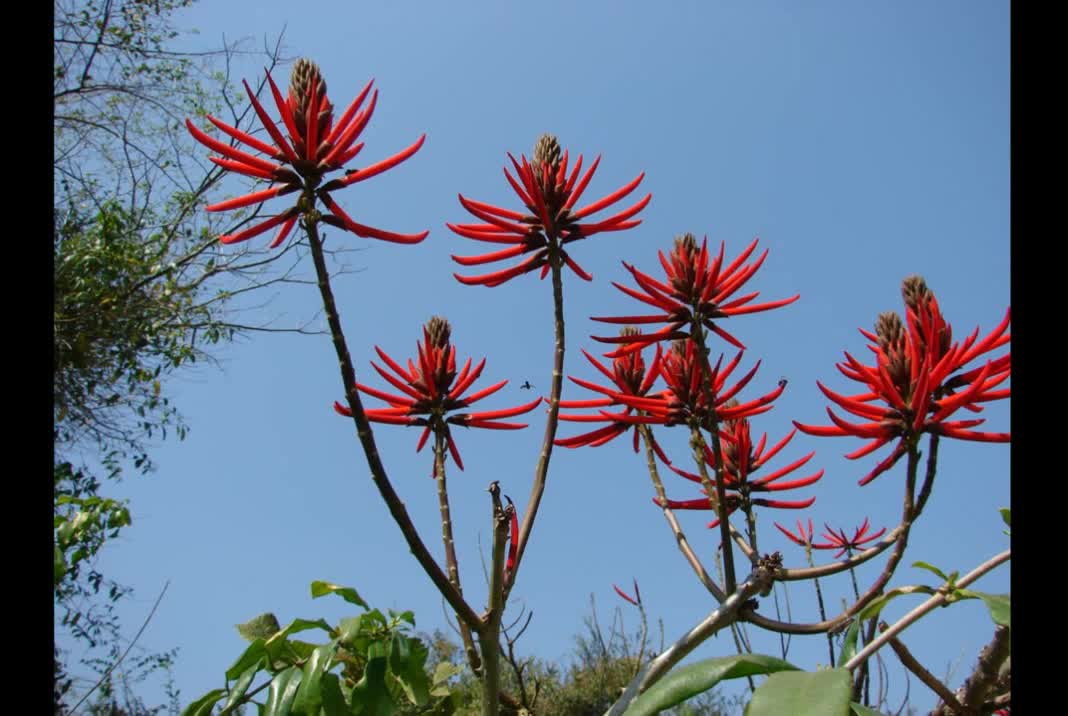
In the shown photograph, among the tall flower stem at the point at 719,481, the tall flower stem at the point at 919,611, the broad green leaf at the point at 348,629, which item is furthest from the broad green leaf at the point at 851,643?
the broad green leaf at the point at 348,629

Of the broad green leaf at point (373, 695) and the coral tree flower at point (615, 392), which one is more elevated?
the coral tree flower at point (615, 392)

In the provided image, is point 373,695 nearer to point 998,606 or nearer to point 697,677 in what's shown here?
point 697,677

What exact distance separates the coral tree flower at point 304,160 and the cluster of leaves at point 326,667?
32 cm

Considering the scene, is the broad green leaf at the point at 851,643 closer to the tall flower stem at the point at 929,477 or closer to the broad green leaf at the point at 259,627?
the tall flower stem at the point at 929,477

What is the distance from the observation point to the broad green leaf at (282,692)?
68cm

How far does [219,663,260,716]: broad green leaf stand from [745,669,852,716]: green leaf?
0.44 m

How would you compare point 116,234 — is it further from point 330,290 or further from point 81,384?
point 330,290

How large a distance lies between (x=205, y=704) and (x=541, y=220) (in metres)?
0.54

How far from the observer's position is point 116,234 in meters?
4.84

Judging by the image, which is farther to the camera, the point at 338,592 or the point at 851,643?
the point at 338,592

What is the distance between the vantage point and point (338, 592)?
810mm

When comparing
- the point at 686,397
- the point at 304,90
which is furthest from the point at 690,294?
the point at 304,90

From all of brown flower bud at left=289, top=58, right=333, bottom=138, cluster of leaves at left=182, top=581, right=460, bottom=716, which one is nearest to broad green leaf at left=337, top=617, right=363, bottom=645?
cluster of leaves at left=182, top=581, right=460, bottom=716

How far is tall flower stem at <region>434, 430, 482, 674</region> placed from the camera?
0.83m
